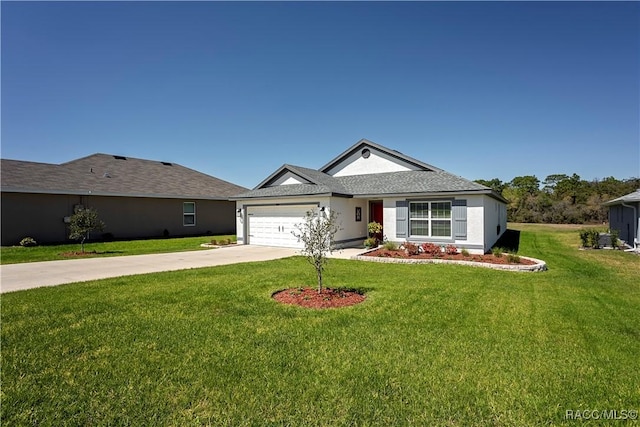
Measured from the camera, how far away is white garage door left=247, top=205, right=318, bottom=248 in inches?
651

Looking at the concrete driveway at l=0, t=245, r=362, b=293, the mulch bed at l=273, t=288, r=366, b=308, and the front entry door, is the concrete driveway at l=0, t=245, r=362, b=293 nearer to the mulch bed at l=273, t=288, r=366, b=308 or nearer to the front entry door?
the front entry door

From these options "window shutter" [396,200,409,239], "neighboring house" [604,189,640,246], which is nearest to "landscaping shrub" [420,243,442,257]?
"window shutter" [396,200,409,239]

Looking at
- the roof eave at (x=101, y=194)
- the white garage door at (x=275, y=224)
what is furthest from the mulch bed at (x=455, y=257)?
the roof eave at (x=101, y=194)

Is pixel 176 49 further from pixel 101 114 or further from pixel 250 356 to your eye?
pixel 250 356

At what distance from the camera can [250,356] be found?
12.9ft

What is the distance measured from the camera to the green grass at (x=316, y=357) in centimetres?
288

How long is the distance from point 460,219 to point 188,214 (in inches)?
725

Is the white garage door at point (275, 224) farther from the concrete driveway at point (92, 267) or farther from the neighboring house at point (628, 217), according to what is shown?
the neighboring house at point (628, 217)

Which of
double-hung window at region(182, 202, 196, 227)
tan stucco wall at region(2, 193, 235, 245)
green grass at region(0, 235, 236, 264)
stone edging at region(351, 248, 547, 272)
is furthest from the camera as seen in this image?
double-hung window at region(182, 202, 196, 227)

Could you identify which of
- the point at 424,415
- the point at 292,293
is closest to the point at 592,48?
the point at 292,293

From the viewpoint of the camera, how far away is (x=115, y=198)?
19.6 meters

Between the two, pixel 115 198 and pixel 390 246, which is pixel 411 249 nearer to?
pixel 390 246

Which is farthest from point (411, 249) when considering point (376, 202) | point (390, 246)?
point (376, 202)

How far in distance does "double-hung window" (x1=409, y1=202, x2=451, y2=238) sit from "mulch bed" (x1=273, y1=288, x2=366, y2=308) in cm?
825
